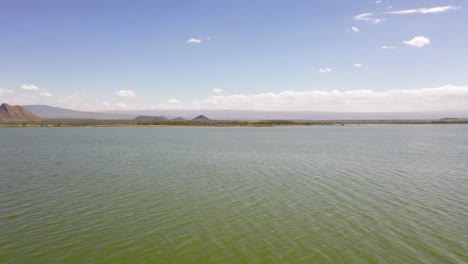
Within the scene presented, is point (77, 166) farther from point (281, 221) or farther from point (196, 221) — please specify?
point (281, 221)

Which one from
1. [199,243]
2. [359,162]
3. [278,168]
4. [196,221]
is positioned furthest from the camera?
[359,162]

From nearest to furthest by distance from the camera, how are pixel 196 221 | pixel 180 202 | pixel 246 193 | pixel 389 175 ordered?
pixel 196 221, pixel 180 202, pixel 246 193, pixel 389 175

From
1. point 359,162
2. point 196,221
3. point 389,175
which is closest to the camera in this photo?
point 196,221

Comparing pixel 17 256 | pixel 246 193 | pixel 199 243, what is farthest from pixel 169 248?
pixel 246 193

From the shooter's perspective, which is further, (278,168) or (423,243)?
(278,168)

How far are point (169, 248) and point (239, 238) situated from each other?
315 centimetres

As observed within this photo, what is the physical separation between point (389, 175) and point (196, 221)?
68.9 ft

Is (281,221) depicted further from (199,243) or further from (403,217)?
(403,217)

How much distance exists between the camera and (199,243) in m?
13.0

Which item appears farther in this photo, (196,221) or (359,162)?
(359,162)

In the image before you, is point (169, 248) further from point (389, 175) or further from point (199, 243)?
point (389, 175)

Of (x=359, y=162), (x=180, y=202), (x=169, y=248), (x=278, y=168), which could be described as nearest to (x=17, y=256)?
(x=169, y=248)

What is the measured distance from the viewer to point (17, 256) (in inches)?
464

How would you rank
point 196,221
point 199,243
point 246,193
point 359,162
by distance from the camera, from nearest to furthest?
point 199,243, point 196,221, point 246,193, point 359,162
